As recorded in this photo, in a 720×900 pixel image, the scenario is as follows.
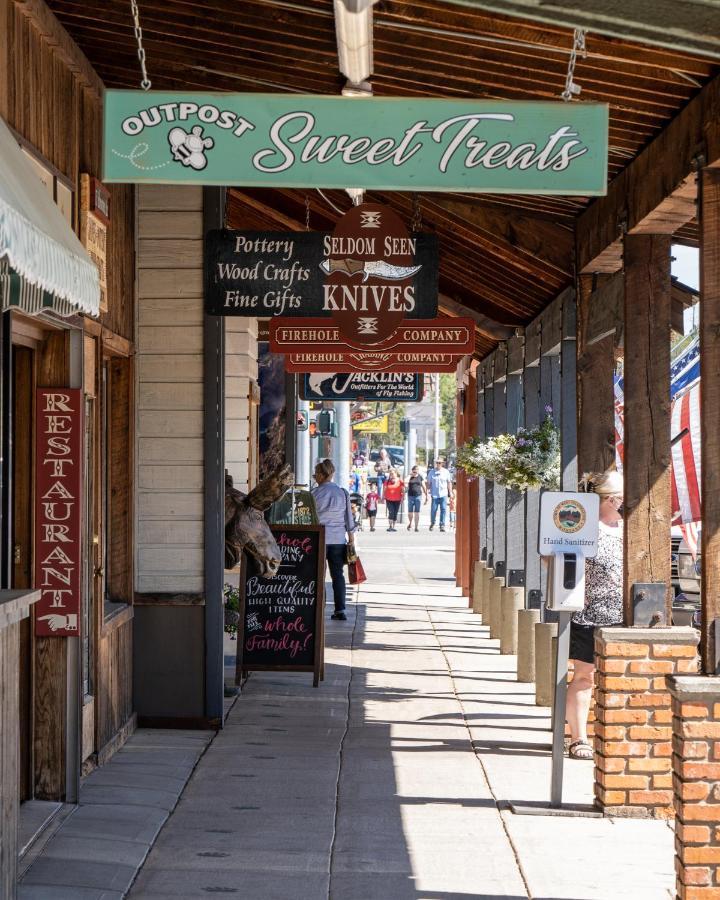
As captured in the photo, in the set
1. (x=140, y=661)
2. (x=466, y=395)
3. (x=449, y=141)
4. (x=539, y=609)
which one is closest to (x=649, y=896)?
(x=449, y=141)

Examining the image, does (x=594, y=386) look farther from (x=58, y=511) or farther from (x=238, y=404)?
(x=238, y=404)

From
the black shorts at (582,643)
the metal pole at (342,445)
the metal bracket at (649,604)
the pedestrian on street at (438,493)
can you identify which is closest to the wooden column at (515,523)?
the black shorts at (582,643)

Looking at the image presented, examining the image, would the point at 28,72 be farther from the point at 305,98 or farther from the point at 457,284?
the point at 457,284

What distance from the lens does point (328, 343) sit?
11648mm

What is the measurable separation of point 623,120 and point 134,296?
3775mm

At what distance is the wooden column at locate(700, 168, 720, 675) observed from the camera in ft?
18.5

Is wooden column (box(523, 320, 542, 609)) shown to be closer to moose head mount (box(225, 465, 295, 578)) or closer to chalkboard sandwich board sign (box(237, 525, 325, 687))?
chalkboard sandwich board sign (box(237, 525, 325, 687))

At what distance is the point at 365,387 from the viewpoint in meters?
16.6

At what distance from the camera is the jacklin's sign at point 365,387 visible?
16.3 metres

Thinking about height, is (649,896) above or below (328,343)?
below

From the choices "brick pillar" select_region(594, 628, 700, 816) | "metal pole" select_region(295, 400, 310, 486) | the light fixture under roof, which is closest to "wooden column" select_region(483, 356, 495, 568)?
"metal pole" select_region(295, 400, 310, 486)

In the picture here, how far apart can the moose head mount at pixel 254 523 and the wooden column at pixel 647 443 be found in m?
3.28

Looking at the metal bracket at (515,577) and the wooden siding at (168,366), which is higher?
the wooden siding at (168,366)

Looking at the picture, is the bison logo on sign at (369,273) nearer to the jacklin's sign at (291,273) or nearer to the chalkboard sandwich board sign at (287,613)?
the jacklin's sign at (291,273)
